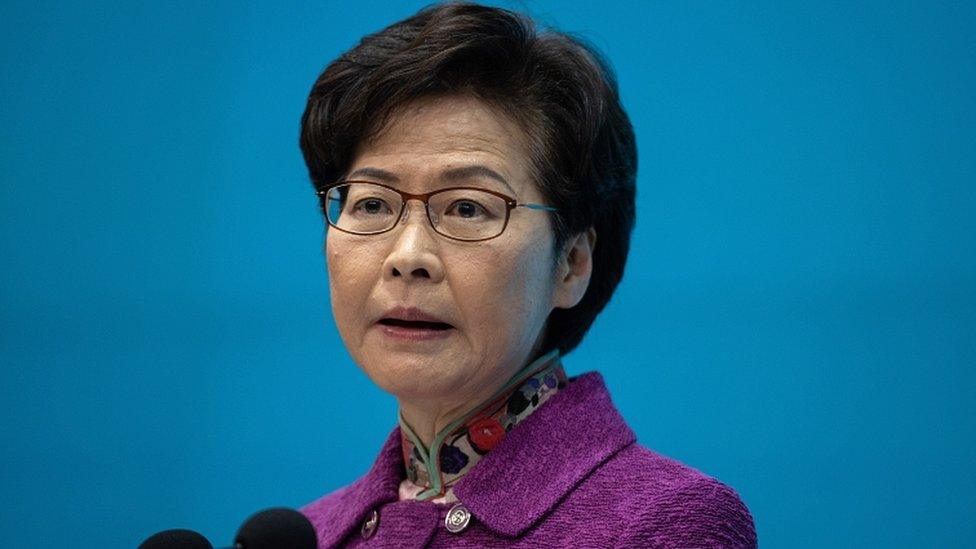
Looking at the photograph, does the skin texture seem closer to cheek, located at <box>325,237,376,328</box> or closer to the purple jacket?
cheek, located at <box>325,237,376,328</box>

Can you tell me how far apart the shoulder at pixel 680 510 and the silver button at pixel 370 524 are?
402 millimetres

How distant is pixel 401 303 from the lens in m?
1.90

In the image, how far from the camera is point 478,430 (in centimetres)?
202

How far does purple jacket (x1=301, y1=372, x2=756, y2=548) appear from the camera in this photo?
1.81 meters

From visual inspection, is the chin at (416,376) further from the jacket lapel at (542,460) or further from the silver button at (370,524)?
the silver button at (370,524)

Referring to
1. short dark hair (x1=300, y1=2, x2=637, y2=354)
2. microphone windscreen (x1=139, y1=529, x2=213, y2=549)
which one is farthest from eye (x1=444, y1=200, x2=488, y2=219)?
microphone windscreen (x1=139, y1=529, x2=213, y2=549)

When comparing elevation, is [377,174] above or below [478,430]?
above

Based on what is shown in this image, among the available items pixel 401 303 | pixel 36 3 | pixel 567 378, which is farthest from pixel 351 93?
pixel 36 3

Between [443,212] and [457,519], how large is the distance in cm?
44

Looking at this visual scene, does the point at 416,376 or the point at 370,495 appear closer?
the point at 416,376

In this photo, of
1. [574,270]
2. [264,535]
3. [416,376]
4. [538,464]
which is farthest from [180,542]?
[574,270]

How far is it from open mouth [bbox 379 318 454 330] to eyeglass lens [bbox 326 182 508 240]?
0.13 m

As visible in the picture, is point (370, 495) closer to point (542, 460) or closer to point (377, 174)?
point (542, 460)

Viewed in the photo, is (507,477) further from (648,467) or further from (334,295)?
(334,295)
